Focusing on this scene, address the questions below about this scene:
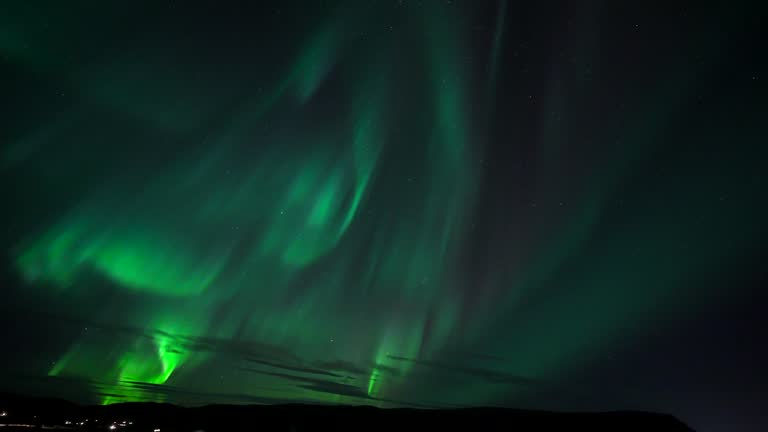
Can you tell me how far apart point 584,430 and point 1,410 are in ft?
513

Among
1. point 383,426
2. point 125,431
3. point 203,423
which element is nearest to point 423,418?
point 383,426

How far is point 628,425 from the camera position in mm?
139625

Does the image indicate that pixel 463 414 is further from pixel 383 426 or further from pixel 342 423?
pixel 342 423

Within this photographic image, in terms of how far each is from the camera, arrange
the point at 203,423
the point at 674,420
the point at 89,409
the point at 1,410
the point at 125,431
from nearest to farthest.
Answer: the point at 125,431 < the point at 674,420 < the point at 1,410 < the point at 203,423 < the point at 89,409

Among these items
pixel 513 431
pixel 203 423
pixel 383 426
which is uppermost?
pixel 513 431

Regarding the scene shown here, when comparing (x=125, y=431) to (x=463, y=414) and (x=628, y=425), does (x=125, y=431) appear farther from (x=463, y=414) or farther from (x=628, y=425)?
(x=628, y=425)

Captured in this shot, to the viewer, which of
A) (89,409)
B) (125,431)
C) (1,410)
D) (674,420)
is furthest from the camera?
(89,409)

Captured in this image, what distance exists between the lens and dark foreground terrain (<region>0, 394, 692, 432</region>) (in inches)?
5659

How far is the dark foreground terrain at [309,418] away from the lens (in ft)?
472

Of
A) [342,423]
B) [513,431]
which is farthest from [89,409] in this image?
[513,431]

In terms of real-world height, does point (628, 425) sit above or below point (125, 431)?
above

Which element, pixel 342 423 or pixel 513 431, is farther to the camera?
pixel 342 423

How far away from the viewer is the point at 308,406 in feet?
640

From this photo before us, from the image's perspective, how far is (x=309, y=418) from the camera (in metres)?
174
